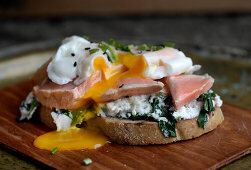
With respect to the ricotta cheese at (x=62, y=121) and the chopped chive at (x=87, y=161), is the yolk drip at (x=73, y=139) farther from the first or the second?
the chopped chive at (x=87, y=161)

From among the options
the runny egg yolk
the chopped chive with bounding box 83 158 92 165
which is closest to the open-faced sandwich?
the runny egg yolk

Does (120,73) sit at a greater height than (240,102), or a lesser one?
greater

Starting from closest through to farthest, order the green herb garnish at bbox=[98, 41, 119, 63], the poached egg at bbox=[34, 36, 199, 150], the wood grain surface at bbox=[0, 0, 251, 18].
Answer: the poached egg at bbox=[34, 36, 199, 150] < the green herb garnish at bbox=[98, 41, 119, 63] < the wood grain surface at bbox=[0, 0, 251, 18]

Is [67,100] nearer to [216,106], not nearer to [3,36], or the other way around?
[216,106]

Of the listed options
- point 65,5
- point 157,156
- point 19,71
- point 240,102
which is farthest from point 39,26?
point 157,156

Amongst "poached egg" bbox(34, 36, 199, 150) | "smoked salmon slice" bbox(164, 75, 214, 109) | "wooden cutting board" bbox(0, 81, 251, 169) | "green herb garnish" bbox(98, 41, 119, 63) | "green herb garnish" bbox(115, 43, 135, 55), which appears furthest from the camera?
"green herb garnish" bbox(115, 43, 135, 55)

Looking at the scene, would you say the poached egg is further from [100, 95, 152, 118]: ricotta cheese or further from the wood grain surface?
the wood grain surface

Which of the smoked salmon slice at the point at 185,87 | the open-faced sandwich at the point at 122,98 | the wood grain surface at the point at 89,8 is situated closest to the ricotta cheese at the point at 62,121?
the open-faced sandwich at the point at 122,98
